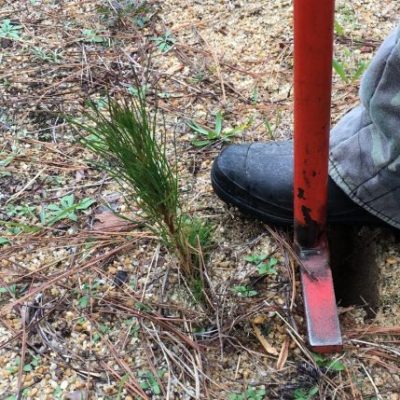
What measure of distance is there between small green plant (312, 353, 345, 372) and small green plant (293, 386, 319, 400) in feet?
0.17

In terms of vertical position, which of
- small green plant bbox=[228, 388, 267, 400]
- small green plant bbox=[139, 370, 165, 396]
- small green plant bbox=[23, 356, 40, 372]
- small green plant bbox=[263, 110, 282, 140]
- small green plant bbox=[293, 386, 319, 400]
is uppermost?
small green plant bbox=[263, 110, 282, 140]

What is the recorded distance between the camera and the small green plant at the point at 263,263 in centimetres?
136

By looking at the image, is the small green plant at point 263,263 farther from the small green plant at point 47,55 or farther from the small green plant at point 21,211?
the small green plant at point 47,55

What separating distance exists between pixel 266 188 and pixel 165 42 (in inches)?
27.6

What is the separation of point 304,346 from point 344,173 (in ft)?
1.28

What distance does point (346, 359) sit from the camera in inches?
48.3

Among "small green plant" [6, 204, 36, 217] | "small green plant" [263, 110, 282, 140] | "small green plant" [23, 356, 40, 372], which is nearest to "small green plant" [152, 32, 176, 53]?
"small green plant" [263, 110, 282, 140]

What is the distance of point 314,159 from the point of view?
1167 millimetres

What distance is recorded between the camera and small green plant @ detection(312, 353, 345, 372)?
1.21m

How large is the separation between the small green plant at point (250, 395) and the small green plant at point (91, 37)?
3.94 ft

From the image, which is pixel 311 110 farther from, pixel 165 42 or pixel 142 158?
pixel 165 42

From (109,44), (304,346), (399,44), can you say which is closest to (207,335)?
(304,346)

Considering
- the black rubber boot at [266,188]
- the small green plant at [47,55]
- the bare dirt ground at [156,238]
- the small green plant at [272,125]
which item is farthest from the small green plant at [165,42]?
the black rubber boot at [266,188]

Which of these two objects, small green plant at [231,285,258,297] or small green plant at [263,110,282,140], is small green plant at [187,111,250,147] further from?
small green plant at [231,285,258,297]
